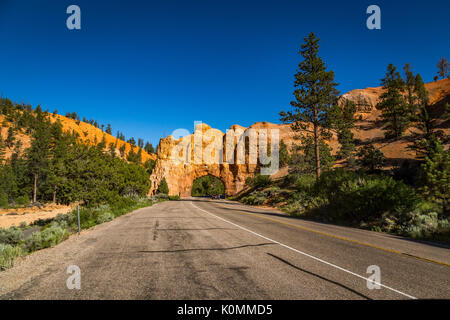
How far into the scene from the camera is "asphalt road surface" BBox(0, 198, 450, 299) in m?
4.09

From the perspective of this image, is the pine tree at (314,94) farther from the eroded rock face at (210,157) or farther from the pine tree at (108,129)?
the pine tree at (108,129)

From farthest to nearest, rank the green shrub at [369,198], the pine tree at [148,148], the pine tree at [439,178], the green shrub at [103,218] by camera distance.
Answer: the pine tree at [148,148] < the green shrub at [103,218] < the green shrub at [369,198] < the pine tree at [439,178]

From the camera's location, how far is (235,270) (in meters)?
5.19

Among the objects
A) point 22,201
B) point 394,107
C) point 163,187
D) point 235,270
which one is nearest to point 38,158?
point 22,201

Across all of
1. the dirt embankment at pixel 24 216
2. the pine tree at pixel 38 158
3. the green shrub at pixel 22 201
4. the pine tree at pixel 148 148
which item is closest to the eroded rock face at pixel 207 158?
the pine tree at pixel 38 158

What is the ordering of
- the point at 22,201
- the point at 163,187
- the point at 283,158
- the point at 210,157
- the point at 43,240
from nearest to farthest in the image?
the point at 43,240
the point at 22,201
the point at 283,158
the point at 163,187
the point at 210,157

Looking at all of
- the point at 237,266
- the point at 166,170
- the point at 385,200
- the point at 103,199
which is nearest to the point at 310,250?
the point at 237,266

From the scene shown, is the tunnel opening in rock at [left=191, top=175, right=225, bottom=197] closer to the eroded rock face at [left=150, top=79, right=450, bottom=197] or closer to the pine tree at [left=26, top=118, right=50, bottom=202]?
the eroded rock face at [left=150, top=79, right=450, bottom=197]

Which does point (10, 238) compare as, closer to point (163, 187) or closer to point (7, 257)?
point (7, 257)

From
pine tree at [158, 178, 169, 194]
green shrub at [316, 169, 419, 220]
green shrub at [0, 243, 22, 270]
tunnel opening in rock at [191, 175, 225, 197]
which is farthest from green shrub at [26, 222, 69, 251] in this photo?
tunnel opening in rock at [191, 175, 225, 197]

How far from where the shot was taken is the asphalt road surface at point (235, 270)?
13.4 feet

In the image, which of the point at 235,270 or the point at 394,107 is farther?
the point at 394,107
